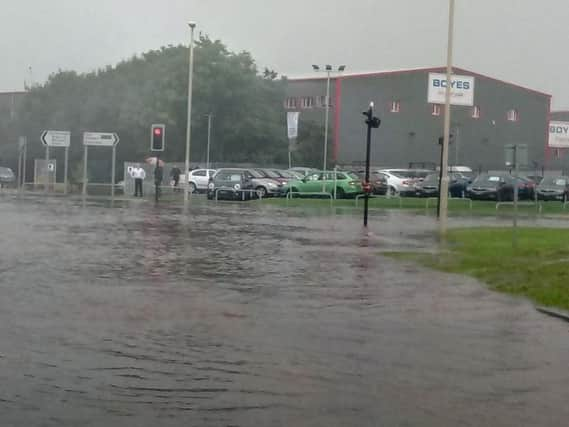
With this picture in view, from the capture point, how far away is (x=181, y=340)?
10648 millimetres

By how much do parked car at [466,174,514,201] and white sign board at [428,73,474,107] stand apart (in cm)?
1484

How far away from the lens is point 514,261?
62.2 feet

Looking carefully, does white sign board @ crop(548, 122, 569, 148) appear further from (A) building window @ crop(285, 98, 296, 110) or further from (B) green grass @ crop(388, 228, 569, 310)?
(A) building window @ crop(285, 98, 296, 110)

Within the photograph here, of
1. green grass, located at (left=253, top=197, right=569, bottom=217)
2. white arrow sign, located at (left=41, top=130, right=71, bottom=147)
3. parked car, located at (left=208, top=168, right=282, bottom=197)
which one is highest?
white arrow sign, located at (left=41, top=130, right=71, bottom=147)

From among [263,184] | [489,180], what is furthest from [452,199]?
[263,184]

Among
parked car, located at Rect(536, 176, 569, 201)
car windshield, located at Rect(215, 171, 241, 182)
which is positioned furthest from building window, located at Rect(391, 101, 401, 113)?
car windshield, located at Rect(215, 171, 241, 182)

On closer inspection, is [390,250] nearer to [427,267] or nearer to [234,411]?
[427,267]

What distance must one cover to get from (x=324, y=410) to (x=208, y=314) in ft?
16.2

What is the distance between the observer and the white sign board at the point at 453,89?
33562mm

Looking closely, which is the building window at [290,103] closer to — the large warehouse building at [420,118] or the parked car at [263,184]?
the large warehouse building at [420,118]

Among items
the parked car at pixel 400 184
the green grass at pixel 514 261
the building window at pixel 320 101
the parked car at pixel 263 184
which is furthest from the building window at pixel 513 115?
the green grass at pixel 514 261

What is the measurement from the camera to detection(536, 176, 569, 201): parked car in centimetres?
5047

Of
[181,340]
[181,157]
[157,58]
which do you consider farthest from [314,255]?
[157,58]

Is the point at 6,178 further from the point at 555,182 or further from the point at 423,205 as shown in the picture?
the point at 555,182
